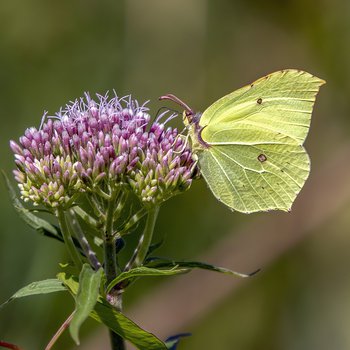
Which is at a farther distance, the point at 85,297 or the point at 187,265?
the point at 187,265

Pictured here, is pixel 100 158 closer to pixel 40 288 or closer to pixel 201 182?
pixel 40 288

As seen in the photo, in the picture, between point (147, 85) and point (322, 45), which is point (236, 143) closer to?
point (147, 85)

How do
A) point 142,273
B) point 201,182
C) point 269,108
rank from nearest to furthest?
point 142,273 → point 269,108 → point 201,182

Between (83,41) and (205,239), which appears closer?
(205,239)

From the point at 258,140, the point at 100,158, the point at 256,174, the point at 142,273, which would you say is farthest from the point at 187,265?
the point at 258,140

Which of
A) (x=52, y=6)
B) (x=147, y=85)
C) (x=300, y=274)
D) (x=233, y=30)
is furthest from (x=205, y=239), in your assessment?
(x=52, y=6)

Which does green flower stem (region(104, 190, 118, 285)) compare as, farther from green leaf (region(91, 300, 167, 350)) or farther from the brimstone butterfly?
the brimstone butterfly

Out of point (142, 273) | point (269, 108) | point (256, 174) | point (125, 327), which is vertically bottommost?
point (125, 327)
